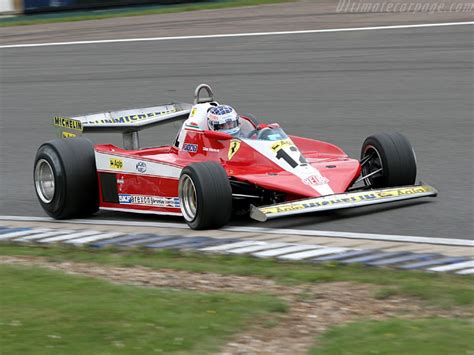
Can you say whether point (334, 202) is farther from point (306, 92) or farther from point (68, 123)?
point (306, 92)

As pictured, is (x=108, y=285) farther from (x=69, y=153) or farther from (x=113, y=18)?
(x=113, y=18)

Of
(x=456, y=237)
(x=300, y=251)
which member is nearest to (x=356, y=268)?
(x=300, y=251)

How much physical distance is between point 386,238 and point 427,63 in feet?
32.7

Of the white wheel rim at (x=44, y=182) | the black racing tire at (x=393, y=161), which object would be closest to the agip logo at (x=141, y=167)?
the white wheel rim at (x=44, y=182)

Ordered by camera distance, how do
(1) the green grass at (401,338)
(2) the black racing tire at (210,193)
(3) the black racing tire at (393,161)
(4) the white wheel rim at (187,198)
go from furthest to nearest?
1. (3) the black racing tire at (393,161)
2. (4) the white wheel rim at (187,198)
3. (2) the black racing tire at (210,193)
4. (1) the green grass at (401,338)

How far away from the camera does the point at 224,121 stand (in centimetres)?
1077

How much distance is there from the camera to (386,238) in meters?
9.16

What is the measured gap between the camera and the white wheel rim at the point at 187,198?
390 inches

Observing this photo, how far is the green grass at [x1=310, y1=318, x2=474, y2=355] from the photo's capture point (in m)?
5.90

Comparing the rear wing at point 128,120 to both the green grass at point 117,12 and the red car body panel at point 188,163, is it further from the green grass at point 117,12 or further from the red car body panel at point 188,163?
the green grass at point 117,12

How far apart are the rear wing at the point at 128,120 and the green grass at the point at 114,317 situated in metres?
3.96

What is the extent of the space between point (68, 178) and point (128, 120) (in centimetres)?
159

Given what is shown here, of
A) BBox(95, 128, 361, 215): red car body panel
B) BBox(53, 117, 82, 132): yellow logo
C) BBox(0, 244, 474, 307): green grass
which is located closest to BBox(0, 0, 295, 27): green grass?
BBox(53, 117, 82, 132): yellow logo

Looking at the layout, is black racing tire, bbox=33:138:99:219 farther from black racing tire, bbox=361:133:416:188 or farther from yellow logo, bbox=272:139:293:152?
black racing tire, bbox=361:133:416:188
